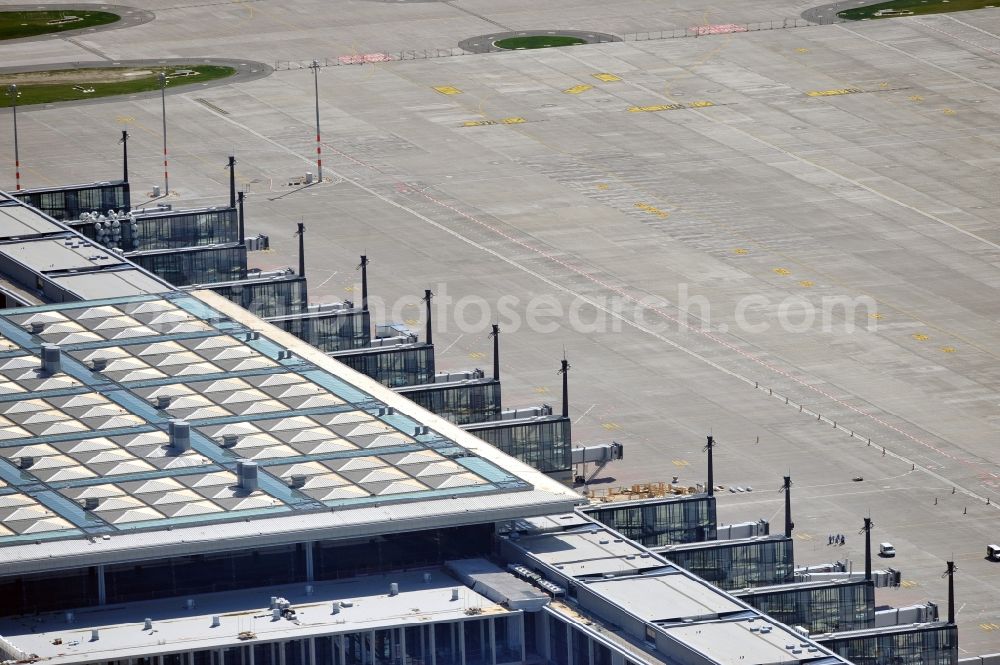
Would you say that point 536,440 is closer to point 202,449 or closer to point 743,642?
point 202,449

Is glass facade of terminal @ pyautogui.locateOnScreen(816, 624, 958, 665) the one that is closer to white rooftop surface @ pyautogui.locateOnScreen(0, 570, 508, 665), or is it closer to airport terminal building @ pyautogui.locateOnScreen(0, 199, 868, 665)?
airport terminal building @ pyautogui.locateOnScreen(0, 199, 868, 665)

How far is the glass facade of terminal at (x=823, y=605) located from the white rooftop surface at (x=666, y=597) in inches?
319

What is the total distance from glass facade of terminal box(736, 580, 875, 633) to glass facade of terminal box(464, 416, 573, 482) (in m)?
32.6

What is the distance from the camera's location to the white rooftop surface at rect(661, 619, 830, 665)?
147 meters

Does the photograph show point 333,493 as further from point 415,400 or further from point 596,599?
point 415,400

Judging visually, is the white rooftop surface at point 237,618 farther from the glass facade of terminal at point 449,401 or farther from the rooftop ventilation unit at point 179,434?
the glass facade of terminal at point 449,401

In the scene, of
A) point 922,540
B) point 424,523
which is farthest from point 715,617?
point 922,540

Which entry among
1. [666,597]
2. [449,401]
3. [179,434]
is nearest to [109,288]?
[449,401]

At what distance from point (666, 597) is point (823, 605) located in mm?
14782

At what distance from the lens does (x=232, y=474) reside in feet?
542

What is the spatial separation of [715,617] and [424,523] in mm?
16704

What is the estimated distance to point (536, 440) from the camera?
196 metres

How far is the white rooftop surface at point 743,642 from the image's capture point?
481ft

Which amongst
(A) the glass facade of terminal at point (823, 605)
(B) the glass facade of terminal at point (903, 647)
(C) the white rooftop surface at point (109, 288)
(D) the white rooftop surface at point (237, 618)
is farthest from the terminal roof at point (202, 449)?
(B) the glass facade of terminal at point (903, 647)
